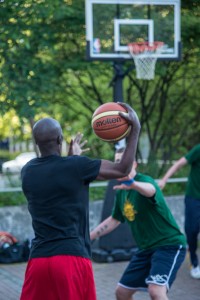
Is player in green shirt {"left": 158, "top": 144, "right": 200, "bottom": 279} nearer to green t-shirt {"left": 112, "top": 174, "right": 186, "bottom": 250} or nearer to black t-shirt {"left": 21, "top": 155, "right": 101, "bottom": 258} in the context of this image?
green t-shirt {"left": 112, "top": 174, "right": 186, "bottom": 250}

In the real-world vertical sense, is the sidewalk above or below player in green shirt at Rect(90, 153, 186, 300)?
below

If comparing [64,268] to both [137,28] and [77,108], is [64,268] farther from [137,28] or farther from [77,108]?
[77,108]

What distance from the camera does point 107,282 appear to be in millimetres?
7539

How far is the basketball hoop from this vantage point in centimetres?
889

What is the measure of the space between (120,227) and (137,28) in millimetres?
3186

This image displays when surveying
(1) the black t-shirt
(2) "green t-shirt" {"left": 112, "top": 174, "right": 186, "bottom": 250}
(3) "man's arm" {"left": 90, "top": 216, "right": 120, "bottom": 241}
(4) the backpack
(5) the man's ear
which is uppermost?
(5) the man's ear

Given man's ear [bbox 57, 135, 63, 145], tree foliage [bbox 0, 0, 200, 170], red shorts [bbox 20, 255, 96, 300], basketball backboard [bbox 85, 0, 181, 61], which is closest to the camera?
red shorts [bbox 20, 255, 96, 300]

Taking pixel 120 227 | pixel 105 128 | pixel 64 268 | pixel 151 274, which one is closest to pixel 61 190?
pixel 64 268

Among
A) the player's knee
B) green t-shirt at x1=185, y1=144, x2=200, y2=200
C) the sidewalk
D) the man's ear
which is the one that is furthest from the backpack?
the man's ear

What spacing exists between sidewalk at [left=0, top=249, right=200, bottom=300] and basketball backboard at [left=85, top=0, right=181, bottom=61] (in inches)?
124

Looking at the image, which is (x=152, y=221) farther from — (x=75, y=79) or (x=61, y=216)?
(x=75, y=79)

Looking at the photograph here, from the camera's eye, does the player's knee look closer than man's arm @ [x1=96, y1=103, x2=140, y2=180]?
No

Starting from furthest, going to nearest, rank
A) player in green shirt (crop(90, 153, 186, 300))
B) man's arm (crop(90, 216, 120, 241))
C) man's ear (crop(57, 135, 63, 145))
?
man's arm (crop(90, 216, 120, 241)) < player in green shirt (crop(90, 153, 186, 300)) < man's ear (crop(57, 135, 63, 145))

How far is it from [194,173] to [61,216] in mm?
4102
